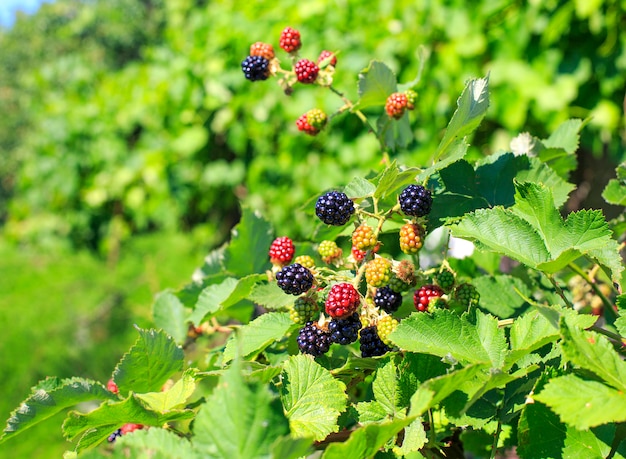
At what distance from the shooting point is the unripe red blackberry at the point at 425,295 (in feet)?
1.83

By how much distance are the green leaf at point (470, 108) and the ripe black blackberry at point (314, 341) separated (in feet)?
0.64

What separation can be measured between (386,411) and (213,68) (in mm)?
2806

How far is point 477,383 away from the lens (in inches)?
18.2

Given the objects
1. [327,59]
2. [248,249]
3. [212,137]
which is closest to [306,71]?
[327,59]

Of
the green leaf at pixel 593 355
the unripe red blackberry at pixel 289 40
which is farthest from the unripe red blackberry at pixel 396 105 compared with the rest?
the green leaf at pixel 593 355

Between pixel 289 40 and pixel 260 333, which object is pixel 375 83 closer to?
pixel 289 40

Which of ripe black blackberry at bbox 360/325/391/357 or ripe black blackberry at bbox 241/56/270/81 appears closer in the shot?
ripe black blackberry at bbox 360/325/391/357

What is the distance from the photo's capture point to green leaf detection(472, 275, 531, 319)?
0.65 meters

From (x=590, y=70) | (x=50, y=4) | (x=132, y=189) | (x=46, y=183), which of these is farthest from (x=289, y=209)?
(x=50, y=4)

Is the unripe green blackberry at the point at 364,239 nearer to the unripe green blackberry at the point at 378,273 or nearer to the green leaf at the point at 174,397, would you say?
the unripe green blackberry at the point at 378,273

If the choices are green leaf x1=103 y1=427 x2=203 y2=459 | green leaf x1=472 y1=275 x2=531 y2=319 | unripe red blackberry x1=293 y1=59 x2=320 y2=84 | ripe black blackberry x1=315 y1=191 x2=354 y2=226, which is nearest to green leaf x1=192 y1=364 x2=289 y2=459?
green leaf x1=103 y1=427 x2=203 y2=459

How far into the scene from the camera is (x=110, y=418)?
479 mm

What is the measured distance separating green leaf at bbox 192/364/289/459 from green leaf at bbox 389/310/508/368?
15cm

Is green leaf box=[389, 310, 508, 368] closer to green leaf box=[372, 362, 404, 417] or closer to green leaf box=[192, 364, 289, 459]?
green leaf box=[372, 362, 404, 417]
